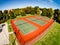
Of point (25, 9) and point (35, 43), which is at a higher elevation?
point (25, 9)

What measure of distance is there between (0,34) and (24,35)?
5186 mm

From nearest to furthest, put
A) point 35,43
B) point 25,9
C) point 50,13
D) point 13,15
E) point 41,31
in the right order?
point 35,43, point 41,31, point 13,15, point 50,13, point 25,9

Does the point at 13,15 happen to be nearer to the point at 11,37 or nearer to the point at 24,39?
the point at 11,37

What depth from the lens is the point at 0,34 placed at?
17734 mm

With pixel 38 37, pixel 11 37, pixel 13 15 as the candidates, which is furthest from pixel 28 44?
pixel 13 15

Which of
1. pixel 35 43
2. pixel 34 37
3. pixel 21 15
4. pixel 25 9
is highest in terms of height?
pixel 25 9

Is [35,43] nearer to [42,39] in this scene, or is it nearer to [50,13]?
[42,39]

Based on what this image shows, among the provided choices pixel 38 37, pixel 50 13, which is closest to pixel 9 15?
pixel 50 13

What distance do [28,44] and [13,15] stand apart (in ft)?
67.5

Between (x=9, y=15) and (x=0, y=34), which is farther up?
(x=9, y=15)

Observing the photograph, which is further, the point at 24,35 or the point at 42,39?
the point at 42,39

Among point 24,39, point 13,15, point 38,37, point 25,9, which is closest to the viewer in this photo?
point 24,39

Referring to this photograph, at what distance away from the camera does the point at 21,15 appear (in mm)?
38000

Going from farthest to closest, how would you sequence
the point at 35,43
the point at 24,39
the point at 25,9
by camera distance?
the point at 25,9
the point at 35,43
the point at 24,39
